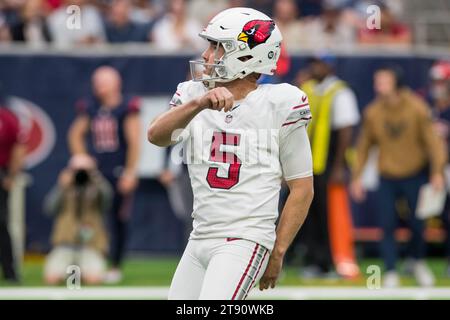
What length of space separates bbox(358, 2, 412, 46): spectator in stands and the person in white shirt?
9222 mm

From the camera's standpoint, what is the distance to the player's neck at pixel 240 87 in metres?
5.75

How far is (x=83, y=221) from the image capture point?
11.9 metres

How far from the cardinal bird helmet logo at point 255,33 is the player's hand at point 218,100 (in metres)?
0.49

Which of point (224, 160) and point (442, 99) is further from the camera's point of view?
point (442, 99)

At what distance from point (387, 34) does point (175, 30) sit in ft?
8.83

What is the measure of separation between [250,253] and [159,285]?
19.1 ft

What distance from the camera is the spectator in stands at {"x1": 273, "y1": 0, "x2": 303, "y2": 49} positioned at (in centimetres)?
1523

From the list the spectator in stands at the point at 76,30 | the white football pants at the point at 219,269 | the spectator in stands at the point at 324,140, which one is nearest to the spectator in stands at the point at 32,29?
the spectator in stands at the point at 76,30

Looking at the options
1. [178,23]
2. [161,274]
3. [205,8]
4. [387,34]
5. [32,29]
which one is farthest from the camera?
[205,8]

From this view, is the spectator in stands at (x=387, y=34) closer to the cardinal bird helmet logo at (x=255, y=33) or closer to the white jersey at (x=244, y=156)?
the cardinal bird helmet logo at (x=255, y=33)

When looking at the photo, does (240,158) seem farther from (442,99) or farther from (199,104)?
(442,99)

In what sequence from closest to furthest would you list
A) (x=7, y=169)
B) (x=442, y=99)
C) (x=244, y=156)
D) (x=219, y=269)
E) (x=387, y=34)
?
1. (x=219, y=269)
2. (x=244, y=156)
3. (x=7, y=169)
4. (x=442, y=99)
5. (x=387, y=34)

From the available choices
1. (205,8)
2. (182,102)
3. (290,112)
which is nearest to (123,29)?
(205,8)

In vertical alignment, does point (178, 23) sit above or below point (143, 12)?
below
